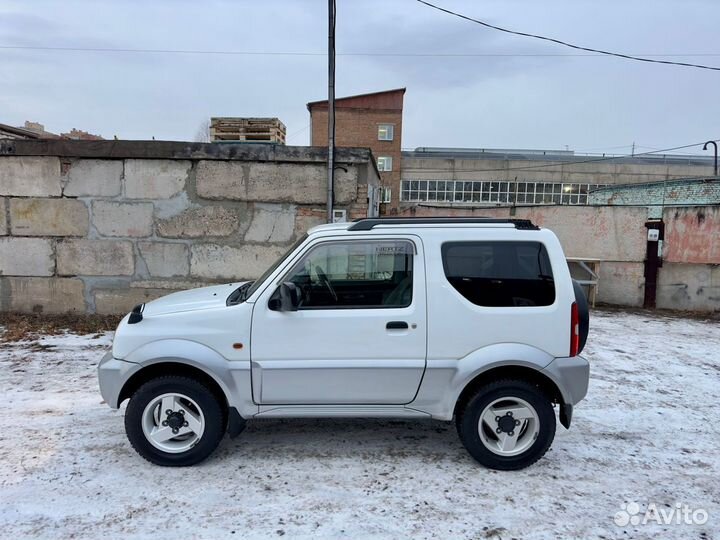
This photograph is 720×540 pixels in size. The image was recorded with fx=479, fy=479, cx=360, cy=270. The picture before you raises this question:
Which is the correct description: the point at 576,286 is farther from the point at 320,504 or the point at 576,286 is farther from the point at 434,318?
the point at 320,504

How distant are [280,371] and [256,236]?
4.40 meters

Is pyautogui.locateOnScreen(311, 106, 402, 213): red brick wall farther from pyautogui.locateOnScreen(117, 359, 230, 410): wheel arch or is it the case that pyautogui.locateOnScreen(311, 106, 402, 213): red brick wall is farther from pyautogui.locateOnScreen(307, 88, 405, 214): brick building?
pyautogui.locateOnScreen(117, 359, 230, 410): wheel arch

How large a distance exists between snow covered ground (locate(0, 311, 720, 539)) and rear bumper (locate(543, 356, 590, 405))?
0.63m

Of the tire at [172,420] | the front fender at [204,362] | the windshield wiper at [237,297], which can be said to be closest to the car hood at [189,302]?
the windshield wiper at [237,297]

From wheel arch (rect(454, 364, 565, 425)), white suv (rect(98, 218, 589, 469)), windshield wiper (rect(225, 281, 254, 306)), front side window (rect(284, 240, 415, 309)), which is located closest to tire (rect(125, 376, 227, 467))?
white suv (rect(98, 218, 589, 469))

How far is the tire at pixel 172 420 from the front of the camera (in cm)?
347

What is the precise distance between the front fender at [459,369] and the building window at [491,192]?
1735 inches

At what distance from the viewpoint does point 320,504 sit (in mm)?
3121

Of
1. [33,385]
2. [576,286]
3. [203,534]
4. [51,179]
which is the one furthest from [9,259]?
[576,286]

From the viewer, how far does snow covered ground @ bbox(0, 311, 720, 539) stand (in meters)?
2.91

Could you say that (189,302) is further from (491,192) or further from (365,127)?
(491,192)

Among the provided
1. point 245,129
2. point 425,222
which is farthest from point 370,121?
point 425,222

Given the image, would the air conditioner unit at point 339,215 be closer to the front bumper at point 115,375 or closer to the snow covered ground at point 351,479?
the snow covered ground at point 351,479

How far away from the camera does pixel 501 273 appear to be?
355cm
